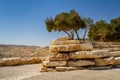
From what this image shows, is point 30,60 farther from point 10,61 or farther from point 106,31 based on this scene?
point 106,31

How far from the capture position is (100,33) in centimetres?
3375

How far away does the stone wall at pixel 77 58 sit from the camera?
33.1ft

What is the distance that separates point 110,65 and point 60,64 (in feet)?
8.79

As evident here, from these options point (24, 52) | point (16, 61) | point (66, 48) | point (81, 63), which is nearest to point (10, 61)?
point (16, 61)

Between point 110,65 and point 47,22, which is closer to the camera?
point 110,65

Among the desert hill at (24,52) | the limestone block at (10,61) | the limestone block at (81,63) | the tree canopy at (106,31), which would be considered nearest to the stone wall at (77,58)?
the limestone block at (81,63)

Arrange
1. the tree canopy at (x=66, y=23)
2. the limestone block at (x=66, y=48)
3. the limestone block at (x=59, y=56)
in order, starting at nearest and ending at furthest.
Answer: the limestone block at (x=59, y=56), the limestone block at (x=66, y=48), the tree canopy at (x=66, y=23)

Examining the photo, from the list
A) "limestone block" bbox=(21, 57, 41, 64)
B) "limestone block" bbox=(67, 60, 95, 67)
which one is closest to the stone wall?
"limestone block" bbox=(67, 60, 95, 67)

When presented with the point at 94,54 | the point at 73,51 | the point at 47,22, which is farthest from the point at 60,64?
the point at 47,22

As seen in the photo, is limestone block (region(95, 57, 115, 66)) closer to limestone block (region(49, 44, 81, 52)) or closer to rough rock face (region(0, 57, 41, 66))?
limestone block (region(49, 44, 81, 52))

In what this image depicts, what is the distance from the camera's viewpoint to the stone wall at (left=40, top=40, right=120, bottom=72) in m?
10.1

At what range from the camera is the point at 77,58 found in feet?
34.0

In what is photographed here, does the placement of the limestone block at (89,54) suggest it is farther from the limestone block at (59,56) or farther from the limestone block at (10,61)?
the limestone block at (10,61)

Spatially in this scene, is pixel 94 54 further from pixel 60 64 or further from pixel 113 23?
pixel 113 23
